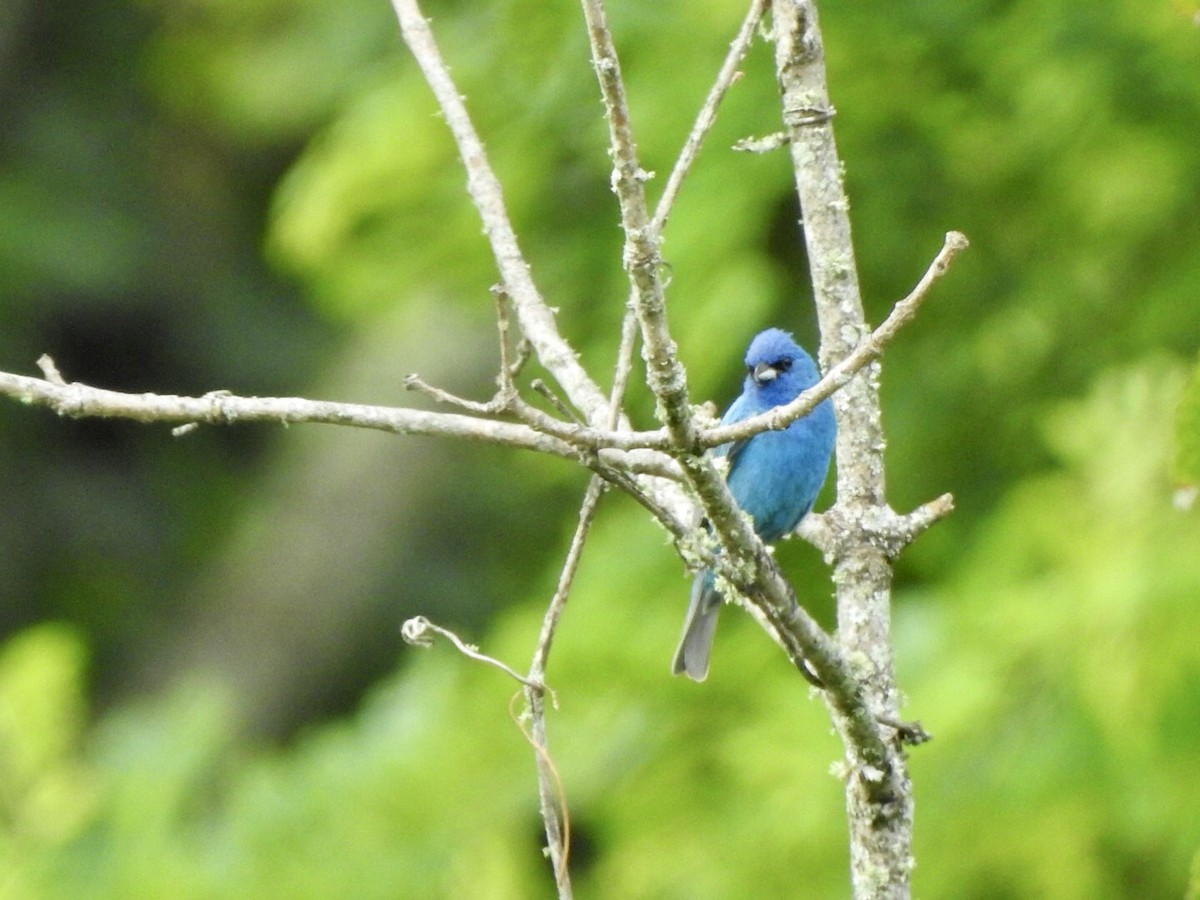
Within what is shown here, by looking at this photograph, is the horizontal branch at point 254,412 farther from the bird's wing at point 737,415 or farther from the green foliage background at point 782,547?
the bird's wing at point 737,415

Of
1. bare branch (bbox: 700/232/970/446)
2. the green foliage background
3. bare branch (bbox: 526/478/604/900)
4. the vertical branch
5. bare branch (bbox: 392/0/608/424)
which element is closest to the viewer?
bare branch (bbox: 700/232/970/446)

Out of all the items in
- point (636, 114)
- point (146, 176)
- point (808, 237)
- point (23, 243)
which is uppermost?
point (146, 176)

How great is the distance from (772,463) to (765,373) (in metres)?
0.27

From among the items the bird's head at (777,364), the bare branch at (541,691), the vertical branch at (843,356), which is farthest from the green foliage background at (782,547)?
the bare branch at (541,691)

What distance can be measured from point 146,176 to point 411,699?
19.1 feet

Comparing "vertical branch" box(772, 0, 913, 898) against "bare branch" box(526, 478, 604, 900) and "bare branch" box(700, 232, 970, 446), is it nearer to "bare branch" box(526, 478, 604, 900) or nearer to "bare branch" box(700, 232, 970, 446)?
"bare branch" box(526, 478, 604, 900)

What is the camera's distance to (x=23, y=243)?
10.2m

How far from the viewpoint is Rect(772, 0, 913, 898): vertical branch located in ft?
9.98

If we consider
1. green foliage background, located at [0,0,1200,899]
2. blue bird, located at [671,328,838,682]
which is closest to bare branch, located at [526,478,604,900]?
green foliage background, located at [0,0,1200,899]

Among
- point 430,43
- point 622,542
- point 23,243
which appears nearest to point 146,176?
point 23,243

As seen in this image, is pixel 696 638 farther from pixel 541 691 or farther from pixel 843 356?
pixel 541 691

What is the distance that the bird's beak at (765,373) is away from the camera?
5.11 metres

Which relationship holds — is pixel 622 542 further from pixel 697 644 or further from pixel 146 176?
pixel 146 176

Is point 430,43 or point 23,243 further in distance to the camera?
point 23,243
